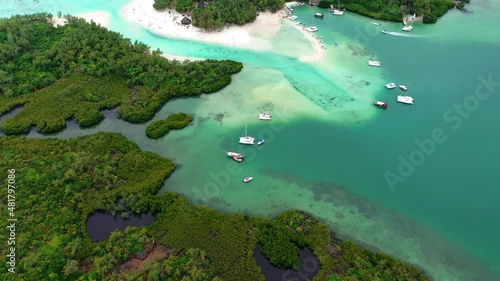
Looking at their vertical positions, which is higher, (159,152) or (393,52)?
(393,52)

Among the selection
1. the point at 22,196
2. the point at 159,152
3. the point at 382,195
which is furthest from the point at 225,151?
the point at 22,196

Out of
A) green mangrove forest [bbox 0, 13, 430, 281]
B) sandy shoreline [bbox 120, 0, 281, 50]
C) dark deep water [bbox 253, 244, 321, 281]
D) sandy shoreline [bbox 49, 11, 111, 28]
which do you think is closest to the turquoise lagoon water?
sandy shoreline [bbox 120, 0, 281, 50]

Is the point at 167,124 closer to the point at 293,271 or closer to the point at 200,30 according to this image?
the point at 200,30

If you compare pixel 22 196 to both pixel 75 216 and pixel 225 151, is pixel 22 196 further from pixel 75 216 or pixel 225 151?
pixel 225 151

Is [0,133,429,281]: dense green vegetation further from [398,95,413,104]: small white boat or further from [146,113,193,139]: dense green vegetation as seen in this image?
[398,95,413,104]: small white boat

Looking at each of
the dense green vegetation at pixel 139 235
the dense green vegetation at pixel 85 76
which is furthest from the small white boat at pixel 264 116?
the dense green vegetation at pixel 139 235

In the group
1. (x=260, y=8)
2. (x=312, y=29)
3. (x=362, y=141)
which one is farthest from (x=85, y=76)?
(x=362, y=141)

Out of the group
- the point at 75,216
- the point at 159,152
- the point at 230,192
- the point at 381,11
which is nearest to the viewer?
the point at 75,216
